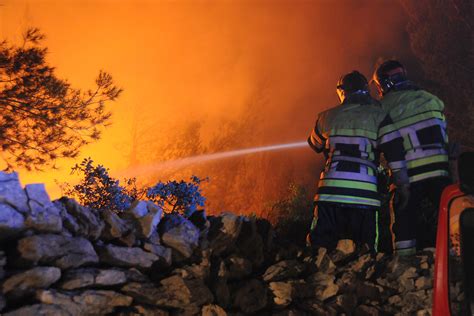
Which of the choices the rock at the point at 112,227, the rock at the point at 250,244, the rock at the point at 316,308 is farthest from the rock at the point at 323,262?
the rock at the point at 112,227

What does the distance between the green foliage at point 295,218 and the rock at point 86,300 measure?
2280mm

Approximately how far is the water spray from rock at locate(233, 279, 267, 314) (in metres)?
9.02

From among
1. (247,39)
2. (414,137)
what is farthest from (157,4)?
(414,137)

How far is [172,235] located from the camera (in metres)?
3.26

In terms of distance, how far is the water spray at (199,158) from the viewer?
12.7 m

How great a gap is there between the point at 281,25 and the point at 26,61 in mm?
13215

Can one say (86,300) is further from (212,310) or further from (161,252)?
(212,310)

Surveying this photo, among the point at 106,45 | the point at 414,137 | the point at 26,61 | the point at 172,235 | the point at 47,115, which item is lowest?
the point at 172,235

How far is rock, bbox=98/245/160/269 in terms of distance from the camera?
293 cm

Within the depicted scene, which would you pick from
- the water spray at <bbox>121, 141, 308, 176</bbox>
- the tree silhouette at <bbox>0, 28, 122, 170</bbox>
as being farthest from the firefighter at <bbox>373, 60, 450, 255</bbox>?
the water spray at <bbox>121, 141, 308, 176</bbox>

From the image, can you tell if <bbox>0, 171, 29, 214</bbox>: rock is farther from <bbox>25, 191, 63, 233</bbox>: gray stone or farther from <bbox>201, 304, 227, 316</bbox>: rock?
<bbox>201, 304, 227, 316</bbox>: rock

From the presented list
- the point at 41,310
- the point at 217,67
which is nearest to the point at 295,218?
the point at 41,310

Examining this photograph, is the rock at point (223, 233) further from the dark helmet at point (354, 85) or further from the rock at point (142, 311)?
the dark helmet at point (354, 85)

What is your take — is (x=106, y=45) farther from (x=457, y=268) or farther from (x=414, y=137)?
(x=457, y=268)
